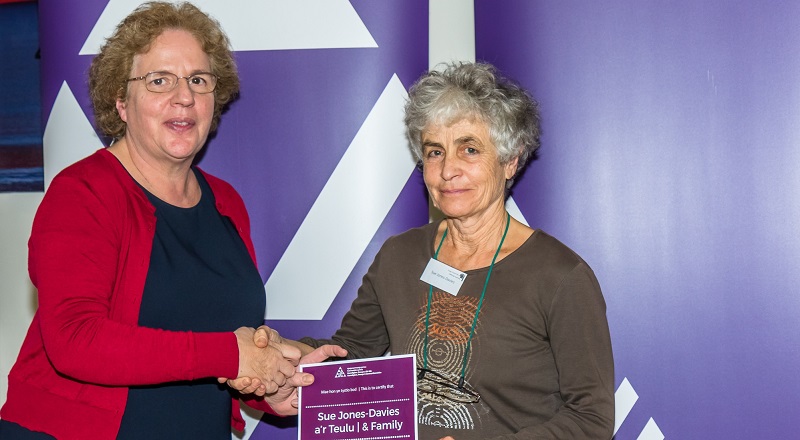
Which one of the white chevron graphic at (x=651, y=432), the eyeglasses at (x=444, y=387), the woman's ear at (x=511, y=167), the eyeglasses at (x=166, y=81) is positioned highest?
the woman's ear at (x=511, y=167)

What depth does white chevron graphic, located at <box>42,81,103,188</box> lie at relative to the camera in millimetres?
2670

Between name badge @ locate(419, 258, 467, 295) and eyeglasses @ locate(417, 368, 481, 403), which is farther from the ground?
name badge @ locate(419, 258, 467, 295)

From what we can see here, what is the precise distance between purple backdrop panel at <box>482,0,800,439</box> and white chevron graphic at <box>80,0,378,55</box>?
53 centimetres

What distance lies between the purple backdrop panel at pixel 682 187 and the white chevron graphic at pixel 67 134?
1393 millimetres

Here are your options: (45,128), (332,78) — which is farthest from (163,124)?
(45,128)

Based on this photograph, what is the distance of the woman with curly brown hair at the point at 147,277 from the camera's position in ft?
6.07

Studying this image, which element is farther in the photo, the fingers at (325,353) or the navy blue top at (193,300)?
the fingers at (325,353)

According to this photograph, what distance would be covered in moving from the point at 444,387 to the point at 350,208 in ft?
2.56

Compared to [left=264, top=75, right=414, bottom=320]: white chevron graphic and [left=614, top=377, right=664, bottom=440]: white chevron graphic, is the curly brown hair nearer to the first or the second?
[left=264, top=75, right=414, bottom=320]: white chevron graphic

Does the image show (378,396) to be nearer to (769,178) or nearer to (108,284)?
(108,284)

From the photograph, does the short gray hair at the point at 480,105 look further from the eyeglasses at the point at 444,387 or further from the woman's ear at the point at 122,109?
the woman's ear at the point at 122,109

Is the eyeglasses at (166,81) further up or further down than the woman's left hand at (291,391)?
further up

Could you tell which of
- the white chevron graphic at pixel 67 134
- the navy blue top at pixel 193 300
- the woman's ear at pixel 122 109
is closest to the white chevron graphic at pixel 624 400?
the navy blue top at pixel 193 300

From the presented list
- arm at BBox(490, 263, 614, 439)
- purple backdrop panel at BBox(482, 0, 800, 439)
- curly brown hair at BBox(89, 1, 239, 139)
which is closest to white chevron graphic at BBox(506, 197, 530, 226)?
purple backdrop panel at BBox(482, 0, 800, 439)
